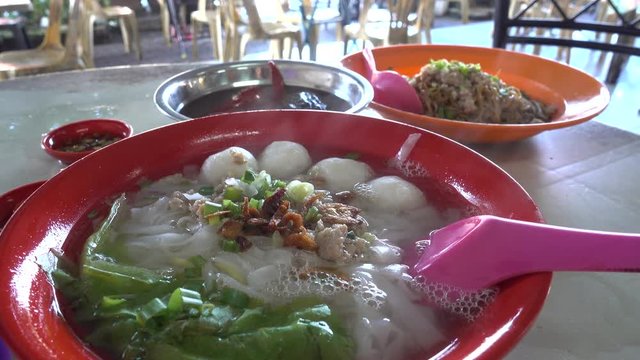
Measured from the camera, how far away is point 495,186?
84 cm

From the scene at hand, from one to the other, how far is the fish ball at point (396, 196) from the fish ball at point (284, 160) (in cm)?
17

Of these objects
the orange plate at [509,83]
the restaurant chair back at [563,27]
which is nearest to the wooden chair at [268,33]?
the restaurant chair back at [563,27]

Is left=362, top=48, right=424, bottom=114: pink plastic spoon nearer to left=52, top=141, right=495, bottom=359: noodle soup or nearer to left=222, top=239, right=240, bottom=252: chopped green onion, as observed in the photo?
left=52, top=141, right=495, bottom=359: noodle soup

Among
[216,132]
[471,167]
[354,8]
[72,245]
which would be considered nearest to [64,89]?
[216,132]

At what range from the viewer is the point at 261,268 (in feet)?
2.51

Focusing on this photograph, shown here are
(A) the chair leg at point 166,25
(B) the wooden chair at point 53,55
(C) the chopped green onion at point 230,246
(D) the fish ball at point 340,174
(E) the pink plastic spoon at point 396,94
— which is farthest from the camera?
(A) the chair leg at point 166,25

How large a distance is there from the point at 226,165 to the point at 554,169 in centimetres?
89

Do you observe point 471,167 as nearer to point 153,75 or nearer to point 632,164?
point 632,164

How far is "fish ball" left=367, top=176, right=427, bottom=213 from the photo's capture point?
3.16 ft

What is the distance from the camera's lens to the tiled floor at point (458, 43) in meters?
4.13

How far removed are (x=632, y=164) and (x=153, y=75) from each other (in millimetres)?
1666

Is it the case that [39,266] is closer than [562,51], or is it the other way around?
[39,266]

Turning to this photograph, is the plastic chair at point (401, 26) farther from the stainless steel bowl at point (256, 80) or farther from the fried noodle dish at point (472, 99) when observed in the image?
the stainless steel bowl at point (256, 80)

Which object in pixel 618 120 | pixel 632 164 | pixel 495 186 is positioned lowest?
pixel 618 120
